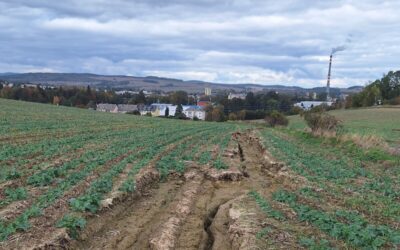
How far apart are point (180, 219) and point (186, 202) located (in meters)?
1.86

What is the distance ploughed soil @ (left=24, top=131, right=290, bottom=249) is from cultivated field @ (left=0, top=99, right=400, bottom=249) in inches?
1.1

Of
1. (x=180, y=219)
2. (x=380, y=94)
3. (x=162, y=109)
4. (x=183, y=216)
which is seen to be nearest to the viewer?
(x=180, y=219)

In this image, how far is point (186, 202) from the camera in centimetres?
1232

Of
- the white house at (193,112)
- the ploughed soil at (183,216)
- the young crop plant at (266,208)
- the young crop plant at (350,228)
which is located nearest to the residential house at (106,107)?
the white house at (193,112)

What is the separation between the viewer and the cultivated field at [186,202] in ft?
28.1

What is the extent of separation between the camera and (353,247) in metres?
7.92

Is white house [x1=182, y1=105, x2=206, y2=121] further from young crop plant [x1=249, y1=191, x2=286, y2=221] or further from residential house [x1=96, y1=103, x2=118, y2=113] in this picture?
young crop plant [x1=249, y1=191, x2=286, y2=221]

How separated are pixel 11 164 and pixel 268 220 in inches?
387

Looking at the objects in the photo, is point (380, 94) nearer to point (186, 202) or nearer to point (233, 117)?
point (233, 117)

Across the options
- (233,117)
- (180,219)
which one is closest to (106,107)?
(233,117)

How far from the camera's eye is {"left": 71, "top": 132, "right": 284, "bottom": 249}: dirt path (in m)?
8.84

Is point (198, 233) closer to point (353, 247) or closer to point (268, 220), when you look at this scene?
point (268, 220)

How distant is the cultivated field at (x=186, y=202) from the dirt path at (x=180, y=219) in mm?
30

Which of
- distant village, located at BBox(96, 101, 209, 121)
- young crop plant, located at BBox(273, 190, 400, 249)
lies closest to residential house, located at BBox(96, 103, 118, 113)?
distant village, located at BBox(96, 101, 209, 121)
